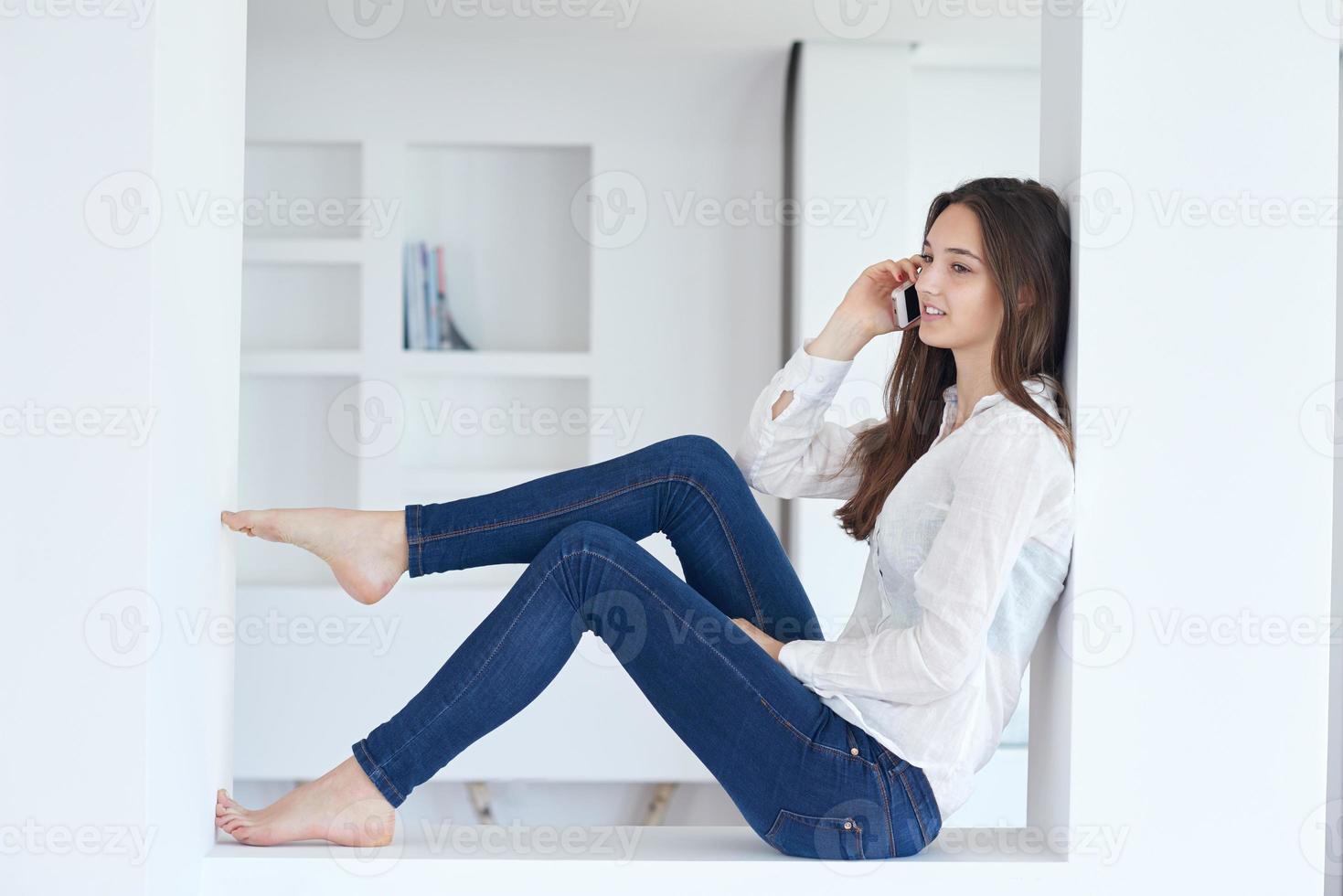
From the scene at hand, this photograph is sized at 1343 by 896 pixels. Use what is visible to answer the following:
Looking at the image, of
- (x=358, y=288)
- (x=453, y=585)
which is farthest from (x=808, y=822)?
(x=358, y=288)

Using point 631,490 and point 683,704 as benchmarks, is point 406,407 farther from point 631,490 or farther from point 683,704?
point 683,704

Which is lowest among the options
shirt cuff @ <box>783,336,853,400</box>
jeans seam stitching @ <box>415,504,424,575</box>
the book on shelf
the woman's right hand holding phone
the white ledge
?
the white ledge

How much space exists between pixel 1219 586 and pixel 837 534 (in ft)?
4.97

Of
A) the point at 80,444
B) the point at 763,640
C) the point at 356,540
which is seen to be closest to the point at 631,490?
the point at 763,640

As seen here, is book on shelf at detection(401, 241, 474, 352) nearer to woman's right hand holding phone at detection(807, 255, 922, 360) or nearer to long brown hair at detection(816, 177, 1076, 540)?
woman's right hand holding phone at detection(807, 255, 922, 360)

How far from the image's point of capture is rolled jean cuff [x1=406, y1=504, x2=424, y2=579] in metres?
1.67

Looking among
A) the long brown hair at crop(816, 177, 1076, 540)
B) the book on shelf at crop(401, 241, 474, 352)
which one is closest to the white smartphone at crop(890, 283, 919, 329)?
the long brown hair at crop(816, 177, 1076, 540)

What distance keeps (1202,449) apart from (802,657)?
0.62 m

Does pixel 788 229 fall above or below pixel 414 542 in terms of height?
above

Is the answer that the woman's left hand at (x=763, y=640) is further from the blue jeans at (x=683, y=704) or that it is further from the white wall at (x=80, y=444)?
the white wall at (x=80, y=444)

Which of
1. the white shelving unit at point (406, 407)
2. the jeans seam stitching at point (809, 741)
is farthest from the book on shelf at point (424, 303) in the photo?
the jeans seam stitching at point (809, 741)

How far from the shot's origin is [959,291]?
5.38ft

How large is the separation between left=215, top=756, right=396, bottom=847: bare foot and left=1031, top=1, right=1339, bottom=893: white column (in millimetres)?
951

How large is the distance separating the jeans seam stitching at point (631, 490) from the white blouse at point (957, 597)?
0.17 metres
